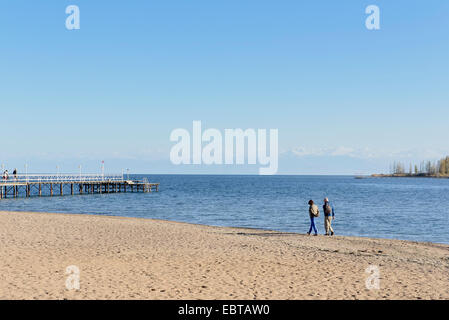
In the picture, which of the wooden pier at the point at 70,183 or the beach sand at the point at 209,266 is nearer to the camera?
the beach sand at the point at 209,266

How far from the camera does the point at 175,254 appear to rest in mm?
14000

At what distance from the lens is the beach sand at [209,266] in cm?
922

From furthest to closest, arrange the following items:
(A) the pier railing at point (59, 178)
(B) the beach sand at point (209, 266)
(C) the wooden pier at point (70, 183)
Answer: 1. (C) the wooden pier at point (70, 183)
2. (A) the pier railing at point (59, 178)
3. (B) the beach sand at point (209, 266)

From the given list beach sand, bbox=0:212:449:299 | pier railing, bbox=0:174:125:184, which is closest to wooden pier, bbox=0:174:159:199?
pier railing, bbox=0:174:125:184

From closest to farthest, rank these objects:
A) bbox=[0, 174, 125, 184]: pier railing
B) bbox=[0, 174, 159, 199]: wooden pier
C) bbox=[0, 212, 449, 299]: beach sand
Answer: bbox=[0, 212, 449, 299]: beach sand → bbox=[0, 174, 125, 184]: pier railing → bbox=[0, 174, 159, 199]: wooden pier

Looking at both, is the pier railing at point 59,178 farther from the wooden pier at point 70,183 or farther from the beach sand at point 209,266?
the beach sand at point 209,266

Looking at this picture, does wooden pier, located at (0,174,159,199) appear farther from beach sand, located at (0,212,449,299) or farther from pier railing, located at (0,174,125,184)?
beach sand, located at (0,212,449,299)

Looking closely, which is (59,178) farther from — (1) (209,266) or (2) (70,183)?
(1) (209,266)

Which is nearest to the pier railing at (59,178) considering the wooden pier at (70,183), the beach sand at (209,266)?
the wooden pier at (70,183)

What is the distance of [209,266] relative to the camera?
12.1 m

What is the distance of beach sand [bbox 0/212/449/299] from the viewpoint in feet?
30.2

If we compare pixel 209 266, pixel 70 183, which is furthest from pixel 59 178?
pixel 209 266

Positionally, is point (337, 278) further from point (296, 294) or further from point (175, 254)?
point (175, 254)

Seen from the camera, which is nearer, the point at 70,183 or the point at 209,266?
the point at 209,266
